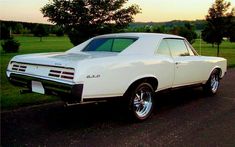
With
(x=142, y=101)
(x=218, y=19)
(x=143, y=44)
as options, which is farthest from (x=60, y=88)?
(x=218, y=19)

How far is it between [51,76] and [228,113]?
3.51 meters

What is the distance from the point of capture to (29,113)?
6293 millimetres

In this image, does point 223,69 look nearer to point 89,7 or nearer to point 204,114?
point 204,114

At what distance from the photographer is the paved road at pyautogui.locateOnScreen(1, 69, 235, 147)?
4848mm

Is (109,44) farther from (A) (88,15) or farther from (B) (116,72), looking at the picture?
(A) (88,15)

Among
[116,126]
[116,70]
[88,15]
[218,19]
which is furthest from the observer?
[218,19]

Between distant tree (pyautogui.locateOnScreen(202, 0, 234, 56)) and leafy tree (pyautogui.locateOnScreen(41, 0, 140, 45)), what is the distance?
11.4m

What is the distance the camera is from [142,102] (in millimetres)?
6074

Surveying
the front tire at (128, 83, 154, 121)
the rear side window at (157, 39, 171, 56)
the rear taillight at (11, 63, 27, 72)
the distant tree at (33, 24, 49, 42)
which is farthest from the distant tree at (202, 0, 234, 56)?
the distant tree at (33, 24, 49, 42)

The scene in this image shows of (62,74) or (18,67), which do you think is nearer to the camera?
(62,74)

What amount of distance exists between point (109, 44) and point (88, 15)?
15.4 ft

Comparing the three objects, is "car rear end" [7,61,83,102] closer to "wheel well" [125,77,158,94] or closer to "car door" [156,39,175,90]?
"wheel well" [125,77,158,94]

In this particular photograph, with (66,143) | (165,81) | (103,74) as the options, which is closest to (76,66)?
(103,74)

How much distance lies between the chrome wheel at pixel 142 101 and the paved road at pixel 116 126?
17cm
